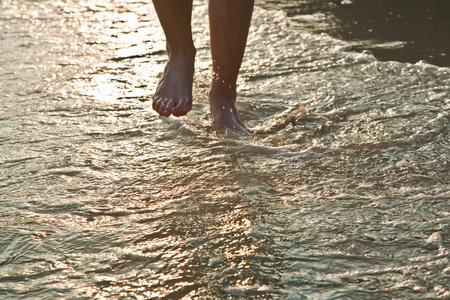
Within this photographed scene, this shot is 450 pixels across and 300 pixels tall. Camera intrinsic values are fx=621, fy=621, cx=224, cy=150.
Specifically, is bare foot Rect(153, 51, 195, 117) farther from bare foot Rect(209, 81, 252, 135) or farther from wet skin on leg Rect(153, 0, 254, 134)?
bare foot Rect(209, 81, 252, 135)

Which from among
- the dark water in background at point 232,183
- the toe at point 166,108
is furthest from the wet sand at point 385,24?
the toe at point 166,108

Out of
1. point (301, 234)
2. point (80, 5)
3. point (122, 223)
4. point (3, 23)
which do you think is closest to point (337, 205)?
point (301, 234)

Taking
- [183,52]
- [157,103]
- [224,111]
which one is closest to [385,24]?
[183,52]

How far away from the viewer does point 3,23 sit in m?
4.39

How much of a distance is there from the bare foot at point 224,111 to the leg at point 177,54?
0.11 metres

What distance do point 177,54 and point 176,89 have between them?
20 centimetres

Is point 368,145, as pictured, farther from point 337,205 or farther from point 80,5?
point 80,5

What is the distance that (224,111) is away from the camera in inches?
102

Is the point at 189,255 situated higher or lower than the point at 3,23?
lower

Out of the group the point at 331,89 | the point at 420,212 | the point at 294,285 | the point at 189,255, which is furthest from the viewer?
the point at 331,89

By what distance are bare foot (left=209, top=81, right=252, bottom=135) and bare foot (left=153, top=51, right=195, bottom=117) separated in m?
0.11

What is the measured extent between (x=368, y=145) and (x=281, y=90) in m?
0.80

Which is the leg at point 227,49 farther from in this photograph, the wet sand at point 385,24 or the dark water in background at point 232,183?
the wet sand at point 385,24

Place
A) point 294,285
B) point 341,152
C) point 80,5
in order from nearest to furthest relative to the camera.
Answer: point 294,285, point 341,152, point 80,5
